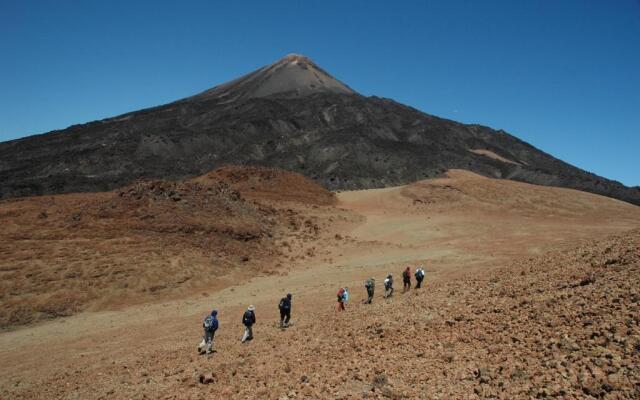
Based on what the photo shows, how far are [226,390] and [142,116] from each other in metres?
141

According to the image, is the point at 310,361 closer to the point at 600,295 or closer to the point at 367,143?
the point at 600,295

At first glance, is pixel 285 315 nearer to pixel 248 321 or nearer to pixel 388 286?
pixel 248 321

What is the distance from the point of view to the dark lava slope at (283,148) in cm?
8500

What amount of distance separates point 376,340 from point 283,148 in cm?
9532

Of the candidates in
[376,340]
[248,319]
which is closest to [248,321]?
[248,319]

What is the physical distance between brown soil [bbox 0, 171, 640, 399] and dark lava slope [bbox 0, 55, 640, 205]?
2361 inches

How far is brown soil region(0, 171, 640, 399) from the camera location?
26.2 ft

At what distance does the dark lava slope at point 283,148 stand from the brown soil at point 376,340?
59976 millimetres

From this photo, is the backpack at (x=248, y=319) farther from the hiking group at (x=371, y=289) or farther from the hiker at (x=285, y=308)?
the hiking group at (x=371, y=289)

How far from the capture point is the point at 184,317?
20.7m

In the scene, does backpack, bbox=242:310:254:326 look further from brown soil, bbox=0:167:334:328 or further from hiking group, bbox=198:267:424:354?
brown soil, bbox=0:167:334:328

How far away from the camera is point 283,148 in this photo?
105000 millimetres

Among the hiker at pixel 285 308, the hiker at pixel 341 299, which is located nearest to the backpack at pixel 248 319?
the hiker at pixel 285 308

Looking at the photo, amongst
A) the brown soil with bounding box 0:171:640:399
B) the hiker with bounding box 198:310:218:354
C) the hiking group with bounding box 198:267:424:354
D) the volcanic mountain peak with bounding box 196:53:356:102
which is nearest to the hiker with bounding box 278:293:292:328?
→ the hiking group with bounding box 198:267:424:354
